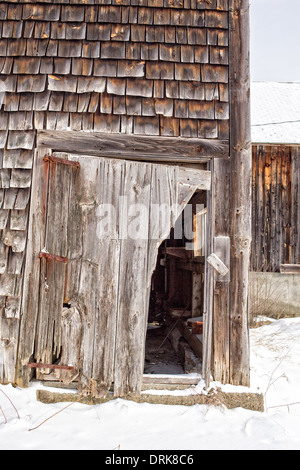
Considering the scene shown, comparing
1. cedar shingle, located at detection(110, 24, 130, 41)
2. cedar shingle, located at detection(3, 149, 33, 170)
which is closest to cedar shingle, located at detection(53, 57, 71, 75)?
cedar shingle, located at detection(110, 24, 130, 41)

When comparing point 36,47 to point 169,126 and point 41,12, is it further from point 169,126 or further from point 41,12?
point 169,126

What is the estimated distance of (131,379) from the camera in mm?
3492

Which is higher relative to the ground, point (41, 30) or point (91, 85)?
point (41, 30)

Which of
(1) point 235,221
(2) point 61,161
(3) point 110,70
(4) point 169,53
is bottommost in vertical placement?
(1) point 235,221

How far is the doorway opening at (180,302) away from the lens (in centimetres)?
504

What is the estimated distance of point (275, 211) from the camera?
825 cm

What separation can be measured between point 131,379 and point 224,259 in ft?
5.09

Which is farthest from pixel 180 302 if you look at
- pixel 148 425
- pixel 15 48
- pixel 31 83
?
pixel 15 48

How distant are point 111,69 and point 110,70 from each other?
0.05ft

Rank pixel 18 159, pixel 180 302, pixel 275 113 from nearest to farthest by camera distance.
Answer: pixel 18 159, pixel 180 302, pixel 275 113

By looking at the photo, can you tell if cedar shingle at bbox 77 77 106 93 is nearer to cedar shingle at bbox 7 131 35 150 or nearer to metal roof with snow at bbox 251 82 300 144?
cedar shingle at bbox 7 131 35 150
